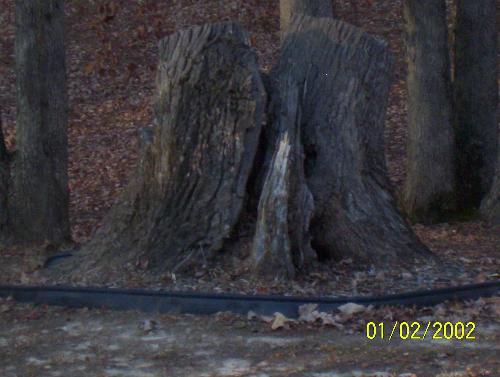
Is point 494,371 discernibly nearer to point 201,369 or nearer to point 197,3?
point 201,369

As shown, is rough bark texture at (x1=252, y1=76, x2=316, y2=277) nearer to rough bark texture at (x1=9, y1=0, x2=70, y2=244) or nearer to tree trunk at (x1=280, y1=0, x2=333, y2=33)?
rough bark texture at (x1=9, y1=0, x2=70, y2=244)

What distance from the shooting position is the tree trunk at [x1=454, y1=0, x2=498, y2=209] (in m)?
11.7

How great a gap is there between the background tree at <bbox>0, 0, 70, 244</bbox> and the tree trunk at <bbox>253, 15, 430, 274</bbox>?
9.28 feet

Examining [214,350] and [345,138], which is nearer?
[214,350]

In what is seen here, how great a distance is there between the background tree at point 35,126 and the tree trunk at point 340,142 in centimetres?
283

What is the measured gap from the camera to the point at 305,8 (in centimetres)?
1145

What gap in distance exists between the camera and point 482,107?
11.9 metres

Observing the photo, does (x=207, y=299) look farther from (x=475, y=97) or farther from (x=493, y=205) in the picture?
(x=475, y=97)

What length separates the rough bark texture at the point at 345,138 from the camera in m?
7.50

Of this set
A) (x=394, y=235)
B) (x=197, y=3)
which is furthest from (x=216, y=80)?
(x=197, y=3)
